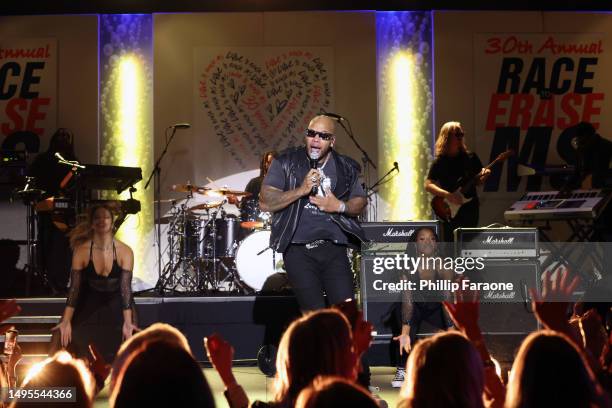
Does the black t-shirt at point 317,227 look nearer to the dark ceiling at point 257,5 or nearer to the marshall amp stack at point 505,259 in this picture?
the marshall amp stack at point 505,259

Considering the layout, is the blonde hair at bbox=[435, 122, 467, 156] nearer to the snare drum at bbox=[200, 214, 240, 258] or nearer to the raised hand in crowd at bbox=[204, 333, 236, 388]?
the snare drum at bbox=[200, 214, 240, 258]

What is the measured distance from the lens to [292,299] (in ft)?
25.7

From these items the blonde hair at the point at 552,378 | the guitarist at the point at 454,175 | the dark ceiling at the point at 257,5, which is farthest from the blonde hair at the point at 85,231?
the dark ceiling at the point at 257,5

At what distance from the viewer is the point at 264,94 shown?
36.8 ft

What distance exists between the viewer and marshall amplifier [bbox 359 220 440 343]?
7664 mm

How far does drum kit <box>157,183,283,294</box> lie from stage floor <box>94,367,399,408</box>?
89.8 inches

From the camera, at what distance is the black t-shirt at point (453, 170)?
899cm

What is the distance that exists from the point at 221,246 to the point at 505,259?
3884 millimetres

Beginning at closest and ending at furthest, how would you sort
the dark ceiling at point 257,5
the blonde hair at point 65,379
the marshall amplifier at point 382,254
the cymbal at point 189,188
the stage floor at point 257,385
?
the blonde hair at point 65,379 < the stage floor at point 257,385 < the marshall amplifier at point 382,254 < the cymbal at point 189,188 < the dark ceiling at point 257,5

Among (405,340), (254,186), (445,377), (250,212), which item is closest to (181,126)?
(254,186)

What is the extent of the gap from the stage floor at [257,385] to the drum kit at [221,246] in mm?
2281

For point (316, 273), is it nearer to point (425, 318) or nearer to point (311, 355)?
point (425, 318)

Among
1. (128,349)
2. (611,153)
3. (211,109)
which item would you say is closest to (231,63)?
(211,109)

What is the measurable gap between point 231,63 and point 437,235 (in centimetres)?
479
